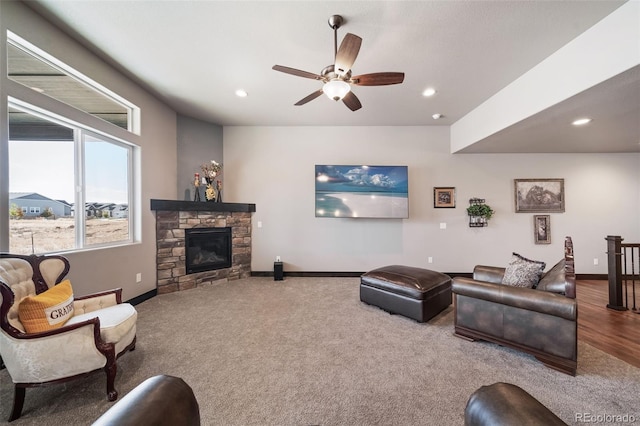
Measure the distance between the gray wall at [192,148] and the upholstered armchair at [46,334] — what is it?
251 cm

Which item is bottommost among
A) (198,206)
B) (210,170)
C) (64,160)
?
(198,206)

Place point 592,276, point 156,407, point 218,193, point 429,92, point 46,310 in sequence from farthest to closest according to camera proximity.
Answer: point 592,276
point 218,193
point 429,92
point 46,310
point 156,407

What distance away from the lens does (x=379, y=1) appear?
1.87 meters

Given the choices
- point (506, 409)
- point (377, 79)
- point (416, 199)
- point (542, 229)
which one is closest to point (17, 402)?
point (506, 409)

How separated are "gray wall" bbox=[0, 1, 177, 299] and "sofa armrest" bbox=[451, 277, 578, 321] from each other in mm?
3976

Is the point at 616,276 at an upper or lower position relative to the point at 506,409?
lower

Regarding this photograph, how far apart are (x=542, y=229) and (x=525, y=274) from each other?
11.1 feet

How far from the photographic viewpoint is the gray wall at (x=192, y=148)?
13.5 ft

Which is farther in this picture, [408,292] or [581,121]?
[581,121]

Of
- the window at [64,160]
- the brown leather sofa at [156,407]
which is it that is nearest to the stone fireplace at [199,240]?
the window at [64,160]

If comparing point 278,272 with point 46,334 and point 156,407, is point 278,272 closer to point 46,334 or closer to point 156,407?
point 46,334

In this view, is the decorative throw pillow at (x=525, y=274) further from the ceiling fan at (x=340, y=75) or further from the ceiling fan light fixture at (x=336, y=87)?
the ceiling fan light fixture at (x=336, y=87)

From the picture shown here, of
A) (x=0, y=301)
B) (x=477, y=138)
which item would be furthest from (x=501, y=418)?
(x=477, y=138)

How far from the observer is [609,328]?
8.25 ft
